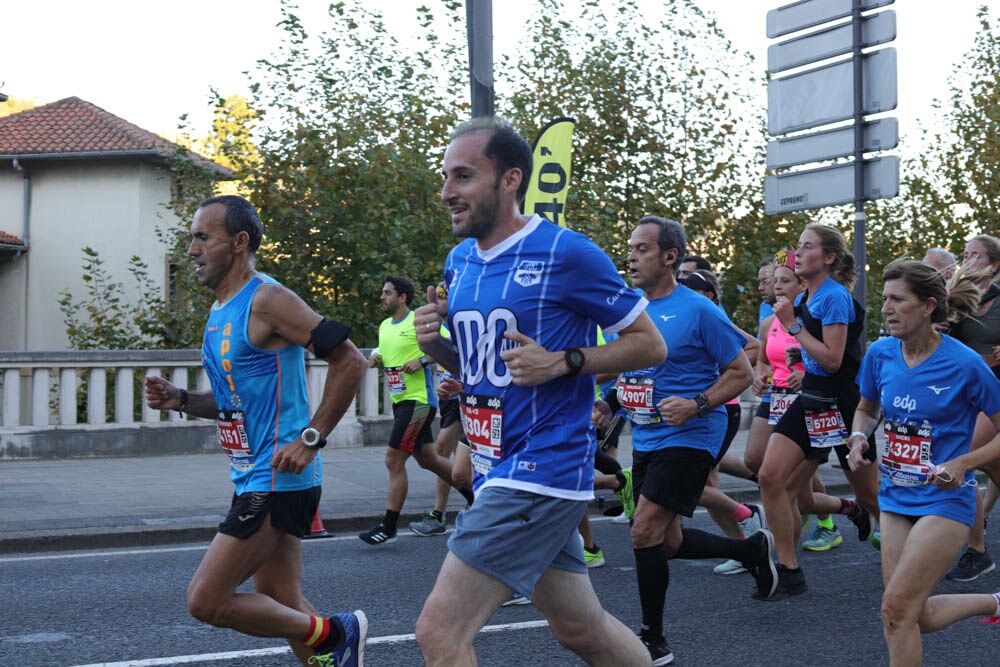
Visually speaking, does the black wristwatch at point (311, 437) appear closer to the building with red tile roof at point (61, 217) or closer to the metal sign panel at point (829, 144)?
the metal sign panel at point (829, 144)

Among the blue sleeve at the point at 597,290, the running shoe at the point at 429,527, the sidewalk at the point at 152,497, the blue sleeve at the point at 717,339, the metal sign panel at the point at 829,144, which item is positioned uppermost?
the metal sign panel at the point at 829,144

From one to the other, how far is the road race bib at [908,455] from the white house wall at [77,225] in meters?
33.1

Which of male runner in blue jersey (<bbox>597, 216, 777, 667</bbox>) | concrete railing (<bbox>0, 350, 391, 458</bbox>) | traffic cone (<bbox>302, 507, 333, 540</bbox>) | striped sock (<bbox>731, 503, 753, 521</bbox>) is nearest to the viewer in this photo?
male runner in blue jersey (<bbox>597, 216, 777, 667</bbox>)

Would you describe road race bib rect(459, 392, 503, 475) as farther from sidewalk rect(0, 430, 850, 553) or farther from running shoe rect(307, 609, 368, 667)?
sidewalk rect(0, 430, 850, 553)

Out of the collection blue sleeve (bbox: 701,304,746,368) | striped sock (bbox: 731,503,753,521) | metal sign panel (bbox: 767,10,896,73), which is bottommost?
striped sock (bbox: 731,503,753,521)

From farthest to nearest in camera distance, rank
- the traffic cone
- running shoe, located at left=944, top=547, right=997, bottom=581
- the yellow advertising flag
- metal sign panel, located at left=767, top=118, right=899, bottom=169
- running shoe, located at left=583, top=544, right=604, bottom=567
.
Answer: metal sign panel, located at left=767, top=118, right=899, bottom=169
the yellow advertising flag
the traffic cone
running shoe, located at left=583, top=544, right=604, bottom=567
running shoe, located at left=944, top=547, right=997, bottom=581

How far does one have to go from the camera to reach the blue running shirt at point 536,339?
3492 millimetres

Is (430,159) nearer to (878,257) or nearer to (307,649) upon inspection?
(878,257)

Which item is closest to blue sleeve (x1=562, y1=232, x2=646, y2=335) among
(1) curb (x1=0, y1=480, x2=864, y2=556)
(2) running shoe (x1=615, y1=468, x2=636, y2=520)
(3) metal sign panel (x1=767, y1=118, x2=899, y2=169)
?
(2) running shoe (x1=615, y1=468, x2=636, y2=520)

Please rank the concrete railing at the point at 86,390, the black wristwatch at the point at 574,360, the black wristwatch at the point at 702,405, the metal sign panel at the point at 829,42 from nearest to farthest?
the black wristwatch at the point at 574,360 < the black wristwatch at the point at 702,405 < the metal sign panel at the point at 829,42 < the concrete railing at the point at 86,390

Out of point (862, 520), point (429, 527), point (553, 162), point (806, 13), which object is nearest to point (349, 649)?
point (862, 520)

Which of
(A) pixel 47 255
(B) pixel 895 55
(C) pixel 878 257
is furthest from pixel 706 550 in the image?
(A) pixel 47 255

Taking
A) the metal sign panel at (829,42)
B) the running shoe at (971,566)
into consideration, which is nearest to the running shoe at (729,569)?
the running shoe at (971,566)

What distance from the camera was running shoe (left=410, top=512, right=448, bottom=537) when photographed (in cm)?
907
